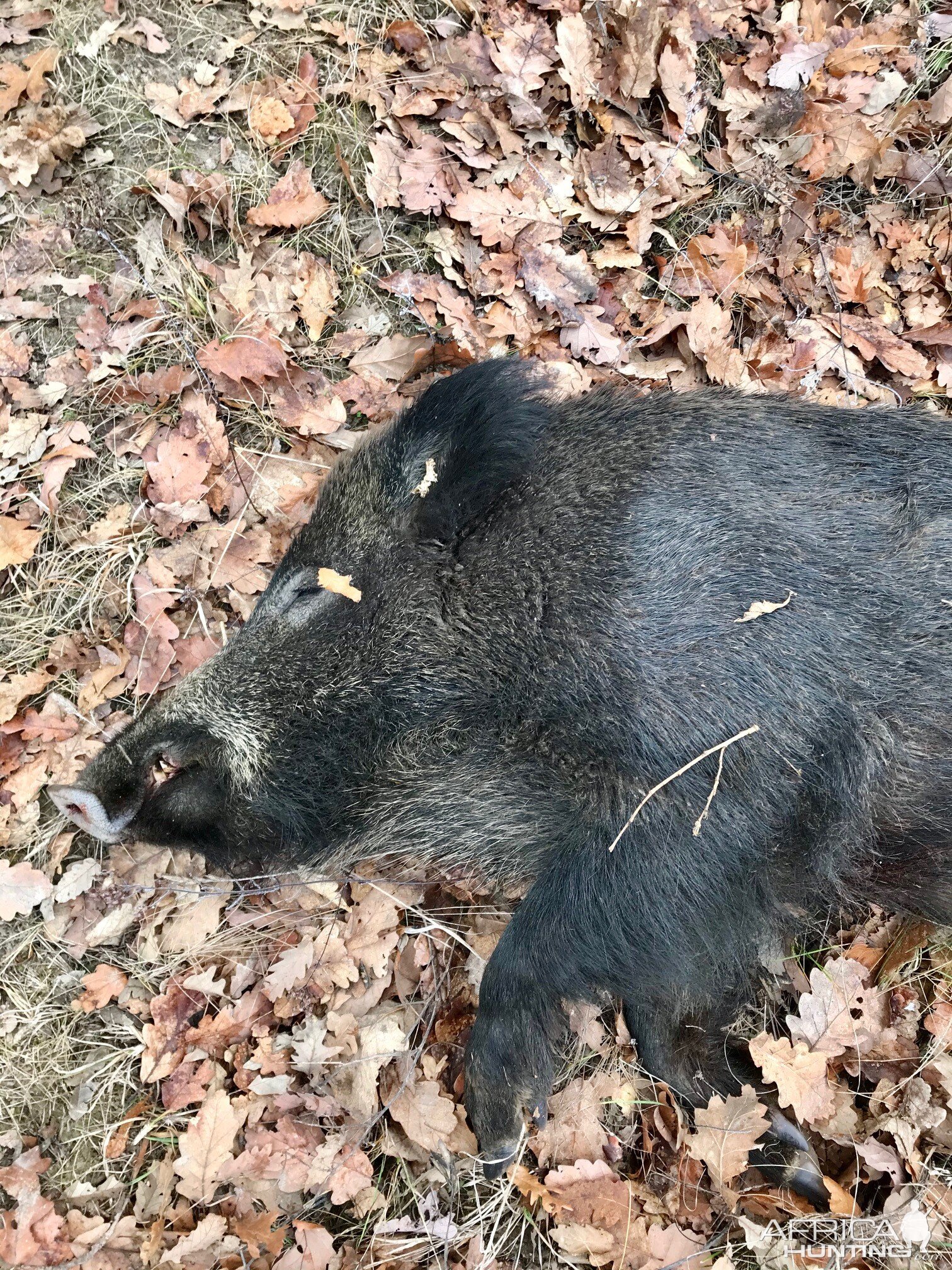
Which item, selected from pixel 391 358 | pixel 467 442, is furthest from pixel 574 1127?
pixel 391 358

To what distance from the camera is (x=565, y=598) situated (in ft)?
11.1

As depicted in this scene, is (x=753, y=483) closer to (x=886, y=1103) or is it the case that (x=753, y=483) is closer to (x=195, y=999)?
(x=886, y=1103)

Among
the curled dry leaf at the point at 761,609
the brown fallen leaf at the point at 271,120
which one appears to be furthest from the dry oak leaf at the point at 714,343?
the brown fallen leaf at the point at 271,120

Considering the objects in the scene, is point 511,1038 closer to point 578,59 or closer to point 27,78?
point 578,59

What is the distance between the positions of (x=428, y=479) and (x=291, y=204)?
200 cm

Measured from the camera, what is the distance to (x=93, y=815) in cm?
350

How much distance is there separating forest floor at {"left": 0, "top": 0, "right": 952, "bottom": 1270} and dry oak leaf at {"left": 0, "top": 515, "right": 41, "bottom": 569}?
14 mm

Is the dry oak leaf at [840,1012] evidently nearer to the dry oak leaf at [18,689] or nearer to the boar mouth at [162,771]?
the boar mouth at [162,771]

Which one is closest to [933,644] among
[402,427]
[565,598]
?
[565,598]

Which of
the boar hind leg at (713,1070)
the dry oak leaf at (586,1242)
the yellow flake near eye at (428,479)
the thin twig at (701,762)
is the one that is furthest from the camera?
the boar hind leg at (713,1070)

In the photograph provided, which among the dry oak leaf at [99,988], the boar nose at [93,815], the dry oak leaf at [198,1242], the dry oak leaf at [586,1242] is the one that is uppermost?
the boar nose at [93,815]

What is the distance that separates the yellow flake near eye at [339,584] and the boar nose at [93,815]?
1.18 metres

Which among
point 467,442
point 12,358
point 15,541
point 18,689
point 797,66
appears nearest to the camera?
point 467,442

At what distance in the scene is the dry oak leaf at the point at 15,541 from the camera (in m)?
4.27
